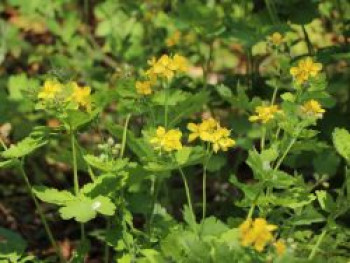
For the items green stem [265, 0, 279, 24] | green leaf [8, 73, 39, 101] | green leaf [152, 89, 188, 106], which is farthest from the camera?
green leaf [8, 73, 39, 101]

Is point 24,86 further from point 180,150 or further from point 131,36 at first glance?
point 180,150

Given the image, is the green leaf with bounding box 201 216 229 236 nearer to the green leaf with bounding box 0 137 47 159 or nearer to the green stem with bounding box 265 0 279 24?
the green leaf with bounding box 0 137 47 159

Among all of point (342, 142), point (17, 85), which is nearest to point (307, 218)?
point (342, 142)

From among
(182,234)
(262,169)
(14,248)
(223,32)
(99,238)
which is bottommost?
(99,238)

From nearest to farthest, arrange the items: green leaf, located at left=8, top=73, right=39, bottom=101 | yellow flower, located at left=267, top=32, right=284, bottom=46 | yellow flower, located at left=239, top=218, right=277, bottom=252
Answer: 1. yellow flower, located at left=239, top=218, right=277, bottom=252
2. yellow flower, located at left=267, top=32, right=284, bottom=46
3. green leaf, located at left=8, top=73, right=39, bottom=101

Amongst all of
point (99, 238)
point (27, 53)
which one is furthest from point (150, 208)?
point (27, 53)

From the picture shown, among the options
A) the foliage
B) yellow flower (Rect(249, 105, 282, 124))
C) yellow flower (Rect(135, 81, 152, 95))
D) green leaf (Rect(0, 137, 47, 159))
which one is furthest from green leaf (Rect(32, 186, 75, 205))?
yellow flower (Rect(249, 105, 282, 124))

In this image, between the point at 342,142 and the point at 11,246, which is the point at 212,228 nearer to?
the point at 342,142
